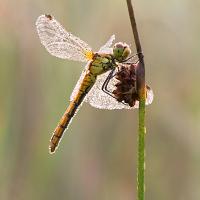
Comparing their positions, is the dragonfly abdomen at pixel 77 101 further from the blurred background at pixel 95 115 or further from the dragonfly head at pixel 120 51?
the blurred background at pixel 95 115

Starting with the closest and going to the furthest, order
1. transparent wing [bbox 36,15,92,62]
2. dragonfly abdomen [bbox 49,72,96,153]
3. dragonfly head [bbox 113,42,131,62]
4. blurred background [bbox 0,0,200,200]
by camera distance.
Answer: dragonfly head [bbox 113,42,131,62]
dragonfly abdomen [bbox 49,72,96,153]
transparent wing [bbox 36,15,92,62]
blurred background [bbox 0,0,200,200]

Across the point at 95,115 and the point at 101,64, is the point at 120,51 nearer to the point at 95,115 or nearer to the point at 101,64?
the point at 101,64

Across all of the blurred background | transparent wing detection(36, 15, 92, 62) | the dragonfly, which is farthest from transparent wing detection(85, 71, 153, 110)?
the blurred background

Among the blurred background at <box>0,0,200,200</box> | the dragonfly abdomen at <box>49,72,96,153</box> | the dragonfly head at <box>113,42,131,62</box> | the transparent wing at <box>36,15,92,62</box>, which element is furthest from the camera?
the blurred background at <box>0,0,200,200</box>

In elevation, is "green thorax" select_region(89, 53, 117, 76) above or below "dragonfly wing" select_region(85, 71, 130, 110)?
above

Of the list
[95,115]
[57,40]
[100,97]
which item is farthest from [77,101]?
[95,115]

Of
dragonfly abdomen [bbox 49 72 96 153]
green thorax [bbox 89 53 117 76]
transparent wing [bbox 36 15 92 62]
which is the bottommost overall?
dragonfly abdomen [bbox 49 72 96 153]

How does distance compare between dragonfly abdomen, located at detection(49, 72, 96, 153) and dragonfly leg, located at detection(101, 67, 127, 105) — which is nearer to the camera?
dragonfly leg, located at detection(101, 67, 127, 105)

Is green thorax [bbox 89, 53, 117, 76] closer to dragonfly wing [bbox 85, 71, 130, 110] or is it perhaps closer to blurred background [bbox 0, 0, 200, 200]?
dragonfly wing [bbox 85, 71, 130, 110]

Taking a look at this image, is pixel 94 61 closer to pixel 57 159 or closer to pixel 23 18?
pixel 57 159
